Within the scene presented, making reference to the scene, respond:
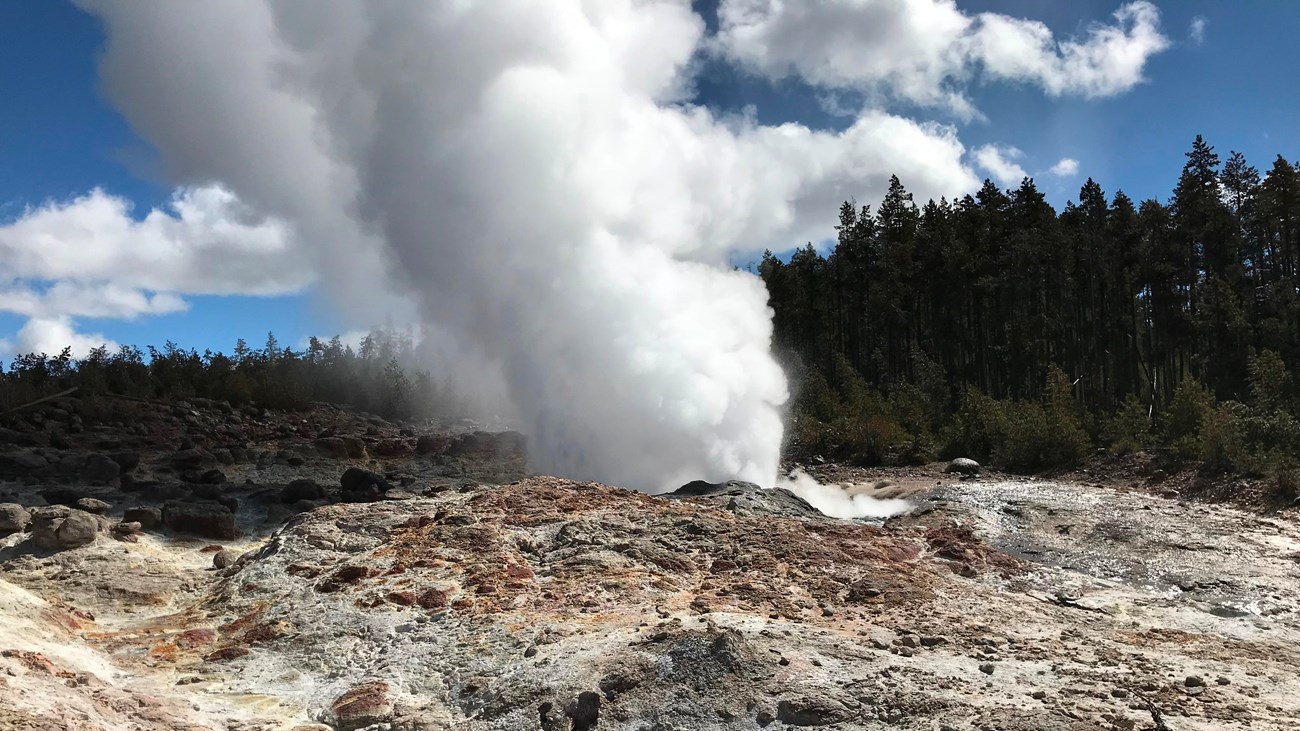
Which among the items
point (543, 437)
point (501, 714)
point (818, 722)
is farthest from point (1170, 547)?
point (543, 437)

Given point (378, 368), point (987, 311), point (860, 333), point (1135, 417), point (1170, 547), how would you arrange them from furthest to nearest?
point (860, 333) < point (987, 311) < point (378, 368) < point (1135, 417) < point (1170, 547)

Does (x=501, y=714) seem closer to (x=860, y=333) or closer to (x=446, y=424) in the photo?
(x=446, y=424)

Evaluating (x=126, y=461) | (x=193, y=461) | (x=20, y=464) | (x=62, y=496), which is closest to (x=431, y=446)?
(x=193, y=461)

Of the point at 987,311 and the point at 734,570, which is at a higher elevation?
the point at 987,311

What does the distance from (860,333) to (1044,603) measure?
107ft

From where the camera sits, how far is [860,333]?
3844 cm

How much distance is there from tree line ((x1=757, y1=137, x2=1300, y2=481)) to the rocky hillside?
24.3 feet

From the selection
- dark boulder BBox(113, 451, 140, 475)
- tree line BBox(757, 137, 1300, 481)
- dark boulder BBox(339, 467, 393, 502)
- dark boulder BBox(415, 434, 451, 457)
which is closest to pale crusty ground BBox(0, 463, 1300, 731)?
dark boulder BBox(339, 467, 393, 502)

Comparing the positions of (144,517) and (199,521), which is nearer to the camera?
(144,517)

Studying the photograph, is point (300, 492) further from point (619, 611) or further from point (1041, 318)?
point (1041, 318)

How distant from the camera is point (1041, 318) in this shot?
27547 millimetres

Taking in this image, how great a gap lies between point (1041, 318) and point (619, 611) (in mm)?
25180

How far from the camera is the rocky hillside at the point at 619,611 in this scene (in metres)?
4.43

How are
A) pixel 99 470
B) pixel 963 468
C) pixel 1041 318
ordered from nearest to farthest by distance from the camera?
1. pixel 99 470
2. pixel 963 468
3. pixel 1041 318
